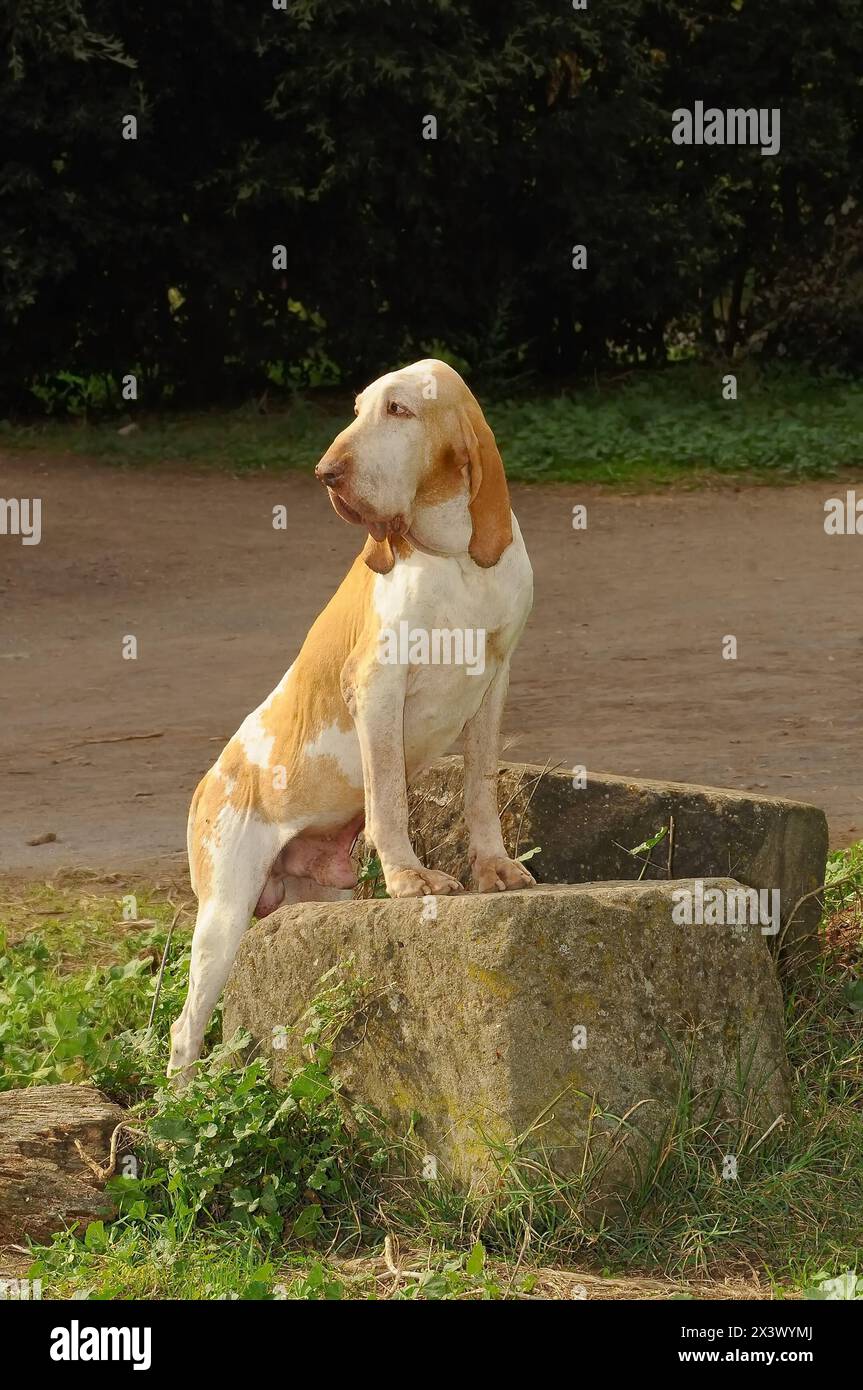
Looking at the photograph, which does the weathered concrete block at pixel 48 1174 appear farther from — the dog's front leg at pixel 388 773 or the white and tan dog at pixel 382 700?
the dog's front leg at pixel 388 773

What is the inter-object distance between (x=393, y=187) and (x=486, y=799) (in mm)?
12768

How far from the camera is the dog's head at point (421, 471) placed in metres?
4.27

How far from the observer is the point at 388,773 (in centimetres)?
450

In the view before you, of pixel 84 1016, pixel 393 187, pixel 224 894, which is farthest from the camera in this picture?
pixel 393 187

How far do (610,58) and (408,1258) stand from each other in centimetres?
1425

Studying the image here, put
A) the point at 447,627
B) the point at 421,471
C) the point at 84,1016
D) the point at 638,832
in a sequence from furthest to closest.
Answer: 1. the point at 84,1016
2. the point at 638,832
3. the point at 447,627
4. the point at 421,471

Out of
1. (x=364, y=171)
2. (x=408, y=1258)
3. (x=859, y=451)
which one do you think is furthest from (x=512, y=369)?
(x=408, y=1258)

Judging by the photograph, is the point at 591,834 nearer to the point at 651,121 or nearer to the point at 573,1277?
the point at 573,1277

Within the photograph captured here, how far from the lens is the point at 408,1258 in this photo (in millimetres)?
4305

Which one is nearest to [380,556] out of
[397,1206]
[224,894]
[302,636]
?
[224,894]

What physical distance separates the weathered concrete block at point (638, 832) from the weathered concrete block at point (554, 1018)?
2.73ft

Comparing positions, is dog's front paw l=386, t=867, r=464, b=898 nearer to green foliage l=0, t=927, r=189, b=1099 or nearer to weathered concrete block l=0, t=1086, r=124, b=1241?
weathered concrete block l=0, t=1086, r=124, b=1241

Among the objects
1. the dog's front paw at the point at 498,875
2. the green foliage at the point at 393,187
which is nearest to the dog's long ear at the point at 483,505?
the dog's front paw at the point at 498,875

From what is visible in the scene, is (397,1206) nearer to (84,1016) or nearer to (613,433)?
(84,1016)
